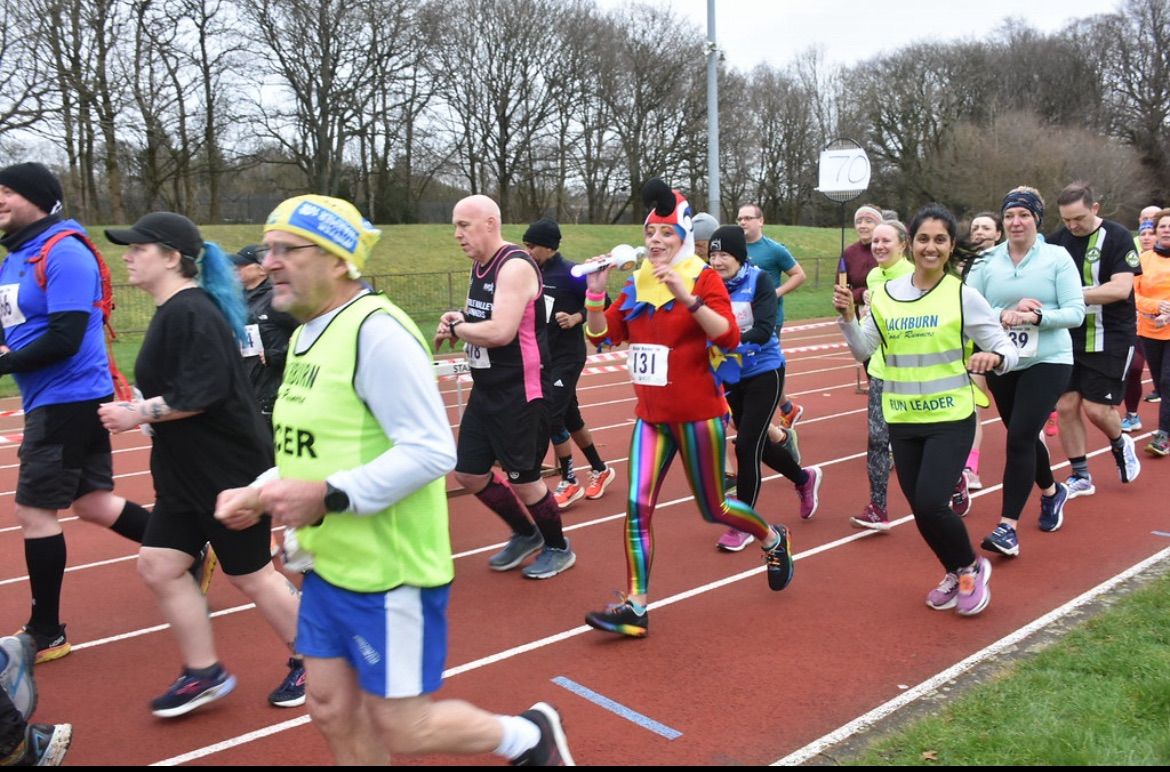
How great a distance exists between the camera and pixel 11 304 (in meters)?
4.34

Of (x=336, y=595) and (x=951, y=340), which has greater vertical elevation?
(x=951, y=340)

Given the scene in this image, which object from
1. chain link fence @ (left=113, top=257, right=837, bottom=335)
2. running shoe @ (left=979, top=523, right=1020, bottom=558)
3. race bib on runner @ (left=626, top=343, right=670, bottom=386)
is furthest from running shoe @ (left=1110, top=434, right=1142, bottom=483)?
chain link fence @ (left=113, top=257, right=837, bottom=335)

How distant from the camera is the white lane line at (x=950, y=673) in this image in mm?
3523

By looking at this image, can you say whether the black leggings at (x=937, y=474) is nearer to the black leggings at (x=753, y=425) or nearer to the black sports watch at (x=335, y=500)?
the black leggings at (x=753, y=425)

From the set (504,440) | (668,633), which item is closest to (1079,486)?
(668,633)

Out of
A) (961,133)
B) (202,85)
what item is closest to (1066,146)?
(961,133)

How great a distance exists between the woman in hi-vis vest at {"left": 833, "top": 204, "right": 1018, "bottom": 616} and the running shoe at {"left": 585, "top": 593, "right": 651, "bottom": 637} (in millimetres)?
1434

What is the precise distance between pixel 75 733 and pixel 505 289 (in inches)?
108

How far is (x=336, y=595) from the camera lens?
8.32 ft

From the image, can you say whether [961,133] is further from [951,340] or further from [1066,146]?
[951,340]

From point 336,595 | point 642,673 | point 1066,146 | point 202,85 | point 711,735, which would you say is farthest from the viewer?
point 1066,146

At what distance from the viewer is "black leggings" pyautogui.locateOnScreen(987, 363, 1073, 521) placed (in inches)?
217

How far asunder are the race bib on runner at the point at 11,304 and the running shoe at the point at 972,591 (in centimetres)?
472

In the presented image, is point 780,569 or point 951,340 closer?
point 951,340
